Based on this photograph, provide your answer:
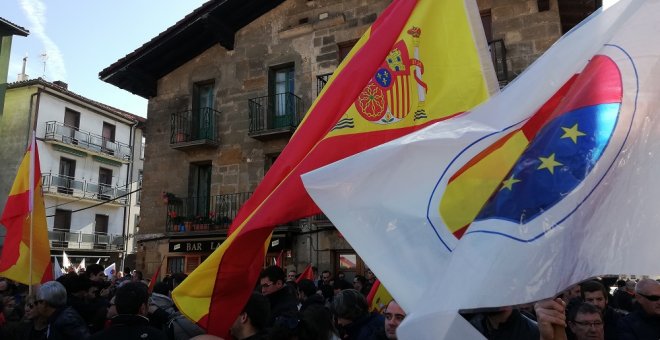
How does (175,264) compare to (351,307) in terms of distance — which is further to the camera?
(175,264)

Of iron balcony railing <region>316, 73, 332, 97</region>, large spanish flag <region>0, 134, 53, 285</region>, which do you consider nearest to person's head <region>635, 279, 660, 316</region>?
large spanish flag <region>0, 134, 53, 285</region>

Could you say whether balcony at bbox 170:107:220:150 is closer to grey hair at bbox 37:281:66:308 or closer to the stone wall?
the stone wall

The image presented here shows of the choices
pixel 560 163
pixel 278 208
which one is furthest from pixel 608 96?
pixel 278 208

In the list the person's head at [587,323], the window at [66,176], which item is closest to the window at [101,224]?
the window at [66,176]

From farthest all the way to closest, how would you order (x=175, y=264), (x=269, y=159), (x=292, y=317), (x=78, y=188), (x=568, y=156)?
(x=78, y=188) → (x=175, y=264) → (x=269, y=159) → (x=292, y=317) → (x=568, y=156)

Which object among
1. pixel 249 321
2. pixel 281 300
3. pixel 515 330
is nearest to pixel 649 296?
pixel 515 330

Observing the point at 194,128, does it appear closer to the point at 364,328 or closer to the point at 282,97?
the point at 282,97

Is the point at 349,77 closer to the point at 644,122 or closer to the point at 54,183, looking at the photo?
the point at 644,122

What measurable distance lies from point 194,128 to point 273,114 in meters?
2.66

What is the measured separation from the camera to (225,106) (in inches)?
596

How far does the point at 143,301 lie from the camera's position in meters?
3.27

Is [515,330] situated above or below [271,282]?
below

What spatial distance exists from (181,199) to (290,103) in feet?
14.3

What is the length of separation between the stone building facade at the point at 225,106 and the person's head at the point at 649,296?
9.39 meters
